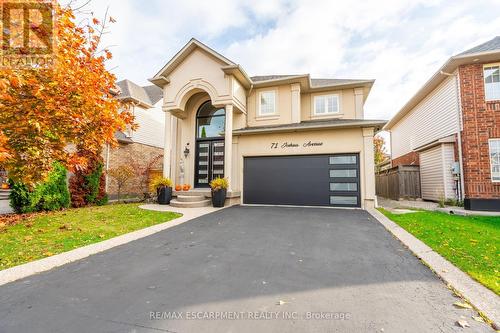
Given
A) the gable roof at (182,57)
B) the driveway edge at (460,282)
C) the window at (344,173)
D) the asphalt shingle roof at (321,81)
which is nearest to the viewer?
the driveway edge at (460,282)

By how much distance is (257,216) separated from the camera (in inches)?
308

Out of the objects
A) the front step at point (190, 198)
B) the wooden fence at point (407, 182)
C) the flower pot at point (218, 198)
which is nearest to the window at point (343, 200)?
the flower pot at point (218, 198)

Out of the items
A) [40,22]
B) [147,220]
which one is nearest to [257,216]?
[147,220]

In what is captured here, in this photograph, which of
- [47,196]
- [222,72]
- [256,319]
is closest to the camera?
[256,319]

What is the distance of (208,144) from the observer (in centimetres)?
1221

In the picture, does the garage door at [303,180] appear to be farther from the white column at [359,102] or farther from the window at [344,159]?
the white column at [359,102]

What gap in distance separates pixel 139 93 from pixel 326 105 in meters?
12.5

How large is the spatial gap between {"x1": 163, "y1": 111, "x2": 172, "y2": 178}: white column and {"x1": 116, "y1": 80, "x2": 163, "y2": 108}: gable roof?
3853 millimetres

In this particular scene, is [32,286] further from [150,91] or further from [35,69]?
[150,91]

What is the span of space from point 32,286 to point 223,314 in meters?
2.58

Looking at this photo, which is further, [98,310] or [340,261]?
[340,261]

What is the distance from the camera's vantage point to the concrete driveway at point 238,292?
2133mm

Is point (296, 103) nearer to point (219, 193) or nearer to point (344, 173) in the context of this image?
point (344, 173)

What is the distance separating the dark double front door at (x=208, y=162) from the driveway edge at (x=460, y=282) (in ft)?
28.2
